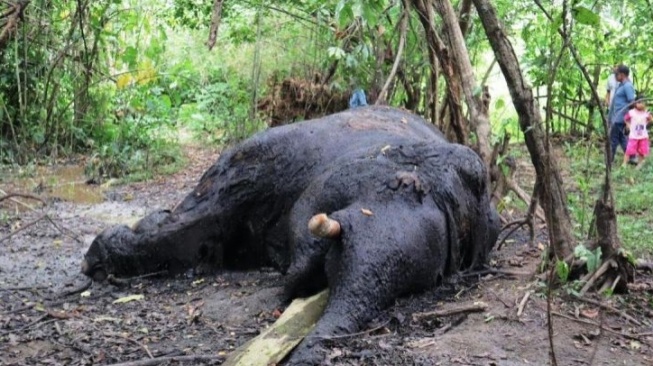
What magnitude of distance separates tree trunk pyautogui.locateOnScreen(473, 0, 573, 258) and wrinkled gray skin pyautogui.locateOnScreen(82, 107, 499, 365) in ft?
1.73

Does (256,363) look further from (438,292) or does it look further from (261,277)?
(261,277)

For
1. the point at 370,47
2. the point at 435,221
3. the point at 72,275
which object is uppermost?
the point at 370,47

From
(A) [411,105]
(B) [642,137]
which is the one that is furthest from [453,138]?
(B) [642,137]

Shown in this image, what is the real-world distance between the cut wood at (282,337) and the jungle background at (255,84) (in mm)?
2922

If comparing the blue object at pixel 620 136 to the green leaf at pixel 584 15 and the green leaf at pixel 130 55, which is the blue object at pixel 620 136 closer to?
the green leaf at pixel 130 55

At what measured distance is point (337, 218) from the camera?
4285 millimetres

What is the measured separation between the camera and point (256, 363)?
368 cm

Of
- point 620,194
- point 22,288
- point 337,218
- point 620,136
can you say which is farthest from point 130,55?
point 620,136

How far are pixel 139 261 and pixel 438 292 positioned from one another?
2.53m

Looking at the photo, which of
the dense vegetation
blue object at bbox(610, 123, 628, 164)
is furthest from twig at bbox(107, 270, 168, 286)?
blue object at bbox(610, 123, 628, 164)

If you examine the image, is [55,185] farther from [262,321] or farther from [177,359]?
[177,359]

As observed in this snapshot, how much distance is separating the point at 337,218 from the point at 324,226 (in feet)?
0.83

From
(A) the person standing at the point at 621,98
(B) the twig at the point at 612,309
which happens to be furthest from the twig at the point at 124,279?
(A) the person standing at the point at 621,98

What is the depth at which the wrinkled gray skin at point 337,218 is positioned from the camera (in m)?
4.20
